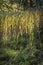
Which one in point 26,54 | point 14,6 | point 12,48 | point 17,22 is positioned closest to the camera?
point 17,22

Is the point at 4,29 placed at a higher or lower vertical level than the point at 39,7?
lower

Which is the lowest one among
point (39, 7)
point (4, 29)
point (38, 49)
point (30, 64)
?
point (30, 64)

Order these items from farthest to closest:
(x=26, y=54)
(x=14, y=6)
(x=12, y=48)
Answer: (x=12, y=48) < (x=26, y=54) < (x=14, y=6)

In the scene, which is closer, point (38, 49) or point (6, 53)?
point (38, 49)

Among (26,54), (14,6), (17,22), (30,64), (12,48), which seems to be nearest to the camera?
(17,22)

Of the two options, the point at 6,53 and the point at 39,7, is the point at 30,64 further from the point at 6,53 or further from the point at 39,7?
the point at 39,7

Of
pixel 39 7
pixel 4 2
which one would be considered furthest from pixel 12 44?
pixel 39 7

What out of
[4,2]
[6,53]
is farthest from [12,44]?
[4,2]

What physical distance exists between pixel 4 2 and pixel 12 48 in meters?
0.85

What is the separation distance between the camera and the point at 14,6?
2730 mm

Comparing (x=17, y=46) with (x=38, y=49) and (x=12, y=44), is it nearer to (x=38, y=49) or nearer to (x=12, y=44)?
(x=12, y=44)

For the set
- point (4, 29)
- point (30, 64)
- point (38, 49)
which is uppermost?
point (4, 29)

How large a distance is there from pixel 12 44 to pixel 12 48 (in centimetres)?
15

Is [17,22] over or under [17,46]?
over
